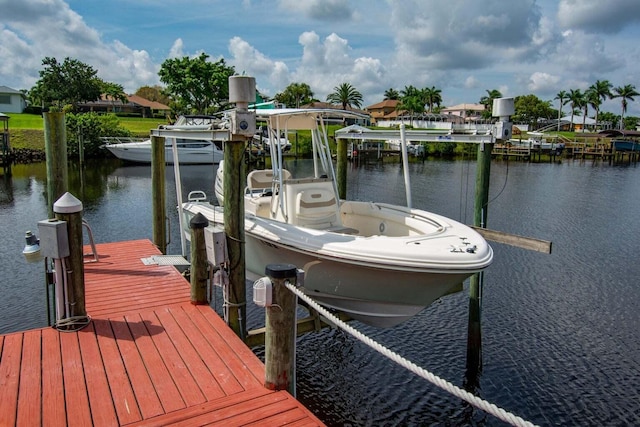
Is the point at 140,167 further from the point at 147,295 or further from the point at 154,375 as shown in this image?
the point at 154,375

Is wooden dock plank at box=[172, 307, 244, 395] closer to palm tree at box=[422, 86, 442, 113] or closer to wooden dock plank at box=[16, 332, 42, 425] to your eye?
wooden dock plank at box=[16, 332, 42, 425]

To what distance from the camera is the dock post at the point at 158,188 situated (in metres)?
9.61

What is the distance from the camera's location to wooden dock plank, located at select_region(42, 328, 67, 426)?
3.92 meters

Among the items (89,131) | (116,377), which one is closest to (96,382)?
(116,377)

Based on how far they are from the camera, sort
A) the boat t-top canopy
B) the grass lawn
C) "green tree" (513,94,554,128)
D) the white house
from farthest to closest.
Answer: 1. "green tree" (513,94,554,128)
2. the white house
3. the grass lawn
4. the boat t-top canopy

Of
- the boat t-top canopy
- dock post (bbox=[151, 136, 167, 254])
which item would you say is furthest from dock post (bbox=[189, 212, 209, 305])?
dock post (bbox=[151, 136, 167, 254])

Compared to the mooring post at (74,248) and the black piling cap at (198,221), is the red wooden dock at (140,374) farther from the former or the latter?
the black piling cap at (198,221)

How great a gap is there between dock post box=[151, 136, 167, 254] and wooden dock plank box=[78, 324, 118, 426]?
478 centimetres

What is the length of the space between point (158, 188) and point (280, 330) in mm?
6433

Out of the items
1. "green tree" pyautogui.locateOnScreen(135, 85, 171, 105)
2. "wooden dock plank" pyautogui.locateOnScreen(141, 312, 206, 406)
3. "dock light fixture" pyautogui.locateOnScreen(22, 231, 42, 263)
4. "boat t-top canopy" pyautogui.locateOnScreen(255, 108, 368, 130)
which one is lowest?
"wooden dock plank" pyautogui.locateOnScreen(141, 312, 206, 406)

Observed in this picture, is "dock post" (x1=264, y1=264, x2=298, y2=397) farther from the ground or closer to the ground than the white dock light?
closer to the ground

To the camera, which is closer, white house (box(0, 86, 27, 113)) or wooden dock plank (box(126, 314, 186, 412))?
wooden dock plank (box(126, 314, 186, 412))

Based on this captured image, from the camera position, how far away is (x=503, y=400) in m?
7.36

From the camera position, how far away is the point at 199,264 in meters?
6.31
